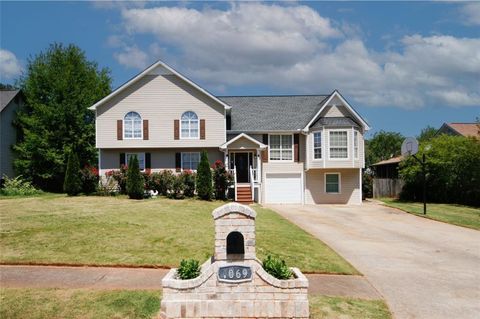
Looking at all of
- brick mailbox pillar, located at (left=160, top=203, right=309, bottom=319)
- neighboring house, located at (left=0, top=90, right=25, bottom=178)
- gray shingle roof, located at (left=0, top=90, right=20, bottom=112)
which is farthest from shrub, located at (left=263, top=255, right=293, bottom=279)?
gray shingle roof, located at (left=0, top=90, right=20, bottom=112)

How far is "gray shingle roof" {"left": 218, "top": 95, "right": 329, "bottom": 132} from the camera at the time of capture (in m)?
27.4

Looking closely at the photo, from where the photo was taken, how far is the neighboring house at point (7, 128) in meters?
30.7

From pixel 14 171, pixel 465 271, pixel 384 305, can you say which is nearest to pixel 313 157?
pixel 465 271

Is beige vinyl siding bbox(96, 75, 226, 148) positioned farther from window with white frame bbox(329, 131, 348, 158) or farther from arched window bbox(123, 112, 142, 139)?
window with white frame bbox(329, 131, 348, 158)

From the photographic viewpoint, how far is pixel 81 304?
7.51m

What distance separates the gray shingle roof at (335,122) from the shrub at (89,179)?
1384 cm

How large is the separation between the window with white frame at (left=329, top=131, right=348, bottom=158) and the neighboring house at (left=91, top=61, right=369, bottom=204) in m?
0.06

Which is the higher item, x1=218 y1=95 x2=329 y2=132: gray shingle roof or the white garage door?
x1=218 y1=95 x2=329 y2=132: gray shingle roof

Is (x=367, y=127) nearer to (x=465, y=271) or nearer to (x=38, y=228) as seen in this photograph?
(x=465, y=271)

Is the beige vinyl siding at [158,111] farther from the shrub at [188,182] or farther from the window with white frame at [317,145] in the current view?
the window with white frame at [317,145]

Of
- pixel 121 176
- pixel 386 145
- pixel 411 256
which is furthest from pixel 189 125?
pixel 386 145

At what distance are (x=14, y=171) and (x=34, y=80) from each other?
7.32 metres

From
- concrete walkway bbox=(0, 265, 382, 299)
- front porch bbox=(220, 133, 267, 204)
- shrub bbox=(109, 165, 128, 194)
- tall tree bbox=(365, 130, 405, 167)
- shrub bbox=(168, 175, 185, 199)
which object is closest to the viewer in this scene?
concrete walkway bbox=(0, 265, 382, 299)

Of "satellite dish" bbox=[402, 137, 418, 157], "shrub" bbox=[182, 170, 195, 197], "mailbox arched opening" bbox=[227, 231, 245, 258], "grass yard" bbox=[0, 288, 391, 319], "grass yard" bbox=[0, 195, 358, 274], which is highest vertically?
"satellite dish" bbox=[402, 137, 418, 157]
